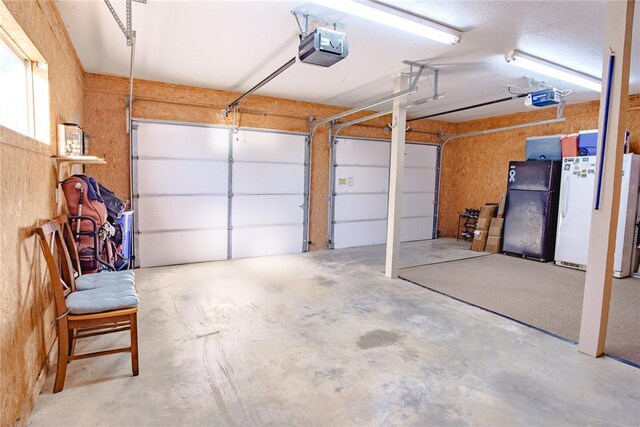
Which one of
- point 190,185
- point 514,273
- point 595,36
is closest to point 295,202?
point 190,185

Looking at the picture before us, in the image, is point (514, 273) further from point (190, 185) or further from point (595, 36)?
point (190, 185)

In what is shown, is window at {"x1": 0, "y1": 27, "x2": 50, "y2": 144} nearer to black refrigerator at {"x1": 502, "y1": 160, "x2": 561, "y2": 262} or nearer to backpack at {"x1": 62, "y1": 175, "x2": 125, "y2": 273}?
backpack at {"x1": 62, "y1": 175, "x2": 125, "y2": 273}

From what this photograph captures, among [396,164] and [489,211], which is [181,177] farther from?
[489,211]

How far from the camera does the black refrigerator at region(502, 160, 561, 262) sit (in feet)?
19.4

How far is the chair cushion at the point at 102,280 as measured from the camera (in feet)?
8.30

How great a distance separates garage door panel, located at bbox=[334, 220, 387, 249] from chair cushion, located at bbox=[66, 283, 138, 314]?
4707 mm

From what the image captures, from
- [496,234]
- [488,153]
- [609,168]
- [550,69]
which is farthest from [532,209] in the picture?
[609,168]

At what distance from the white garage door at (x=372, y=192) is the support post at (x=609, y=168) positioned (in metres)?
4.47

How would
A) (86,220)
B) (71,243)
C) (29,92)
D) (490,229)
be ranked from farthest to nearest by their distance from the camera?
(490,229) → (86,220) → (71,243) → (29,92)

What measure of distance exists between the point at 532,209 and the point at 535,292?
2.37 metres

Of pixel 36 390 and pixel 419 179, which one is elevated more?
pixel 419 179

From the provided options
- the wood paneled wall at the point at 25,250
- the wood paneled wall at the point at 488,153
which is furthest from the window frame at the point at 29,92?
the wood paneled wall at the point at 488,153

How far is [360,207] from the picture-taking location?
7047 mm

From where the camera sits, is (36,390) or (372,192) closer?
(36,390)
